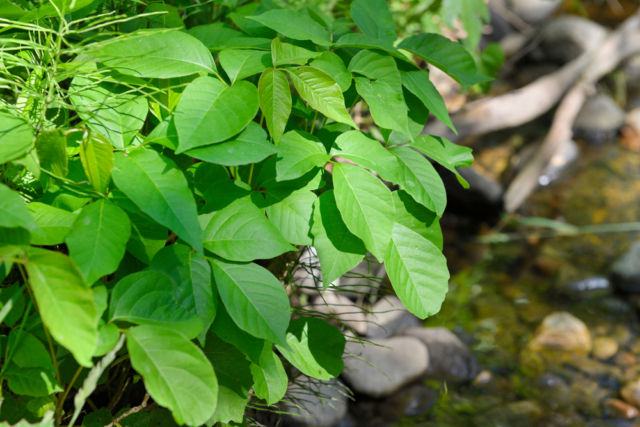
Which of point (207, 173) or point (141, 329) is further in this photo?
point (207, 173)

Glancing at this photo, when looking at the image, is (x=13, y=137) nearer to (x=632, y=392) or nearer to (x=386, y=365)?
Result: (x=386, y=365)

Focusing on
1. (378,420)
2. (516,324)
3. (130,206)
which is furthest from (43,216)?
(516,324)

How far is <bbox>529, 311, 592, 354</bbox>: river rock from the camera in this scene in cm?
297

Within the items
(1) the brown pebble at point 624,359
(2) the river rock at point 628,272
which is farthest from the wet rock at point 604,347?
(2) the river rock at point 628,272

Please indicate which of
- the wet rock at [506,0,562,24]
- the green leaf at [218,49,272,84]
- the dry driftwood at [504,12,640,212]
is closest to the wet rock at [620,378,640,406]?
the dry driftwood at [504,12,640,212]

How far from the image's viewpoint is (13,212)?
2.20ft

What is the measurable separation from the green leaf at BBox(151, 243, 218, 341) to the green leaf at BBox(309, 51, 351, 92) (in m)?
0.38

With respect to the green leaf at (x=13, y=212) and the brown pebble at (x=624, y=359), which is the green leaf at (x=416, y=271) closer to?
the green leaf at (x=13, y=212)

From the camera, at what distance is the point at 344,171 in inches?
35.4

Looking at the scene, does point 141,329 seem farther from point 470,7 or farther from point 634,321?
point 634,321

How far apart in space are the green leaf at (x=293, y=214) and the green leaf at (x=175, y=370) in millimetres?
262

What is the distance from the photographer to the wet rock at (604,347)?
2949mm

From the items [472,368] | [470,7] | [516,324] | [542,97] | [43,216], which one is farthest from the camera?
[542,97]

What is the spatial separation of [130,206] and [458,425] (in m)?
2.06
